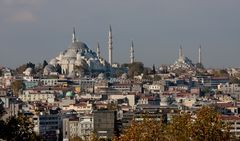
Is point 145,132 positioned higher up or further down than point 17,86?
further down

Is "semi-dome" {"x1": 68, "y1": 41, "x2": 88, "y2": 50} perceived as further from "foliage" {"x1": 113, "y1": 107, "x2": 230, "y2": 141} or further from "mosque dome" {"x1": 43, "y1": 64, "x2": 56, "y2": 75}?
"foliage" {"x1": 113, "y1": 107, "x2": 230, "y2": 141}

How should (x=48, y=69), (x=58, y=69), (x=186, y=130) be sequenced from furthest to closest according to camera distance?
(x=58, y=69) < (x=48, y=69) < (x=186, y=130)

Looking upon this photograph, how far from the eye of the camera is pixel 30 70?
303 ft

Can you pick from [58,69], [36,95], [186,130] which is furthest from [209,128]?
[58,69]

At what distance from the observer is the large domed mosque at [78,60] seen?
9388cm

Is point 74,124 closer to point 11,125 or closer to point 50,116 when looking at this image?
point 50,116

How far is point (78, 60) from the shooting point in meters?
93.9

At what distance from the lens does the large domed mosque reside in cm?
9388

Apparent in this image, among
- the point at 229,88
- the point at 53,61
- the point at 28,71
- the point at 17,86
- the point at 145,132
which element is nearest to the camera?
the point at 145,132

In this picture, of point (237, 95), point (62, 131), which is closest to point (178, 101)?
point (237, 95)

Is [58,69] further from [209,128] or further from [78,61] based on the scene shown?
[209,128]

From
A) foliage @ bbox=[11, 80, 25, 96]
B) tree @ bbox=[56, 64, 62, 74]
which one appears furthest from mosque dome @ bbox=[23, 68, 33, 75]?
foliage @ bbox=[11, 80, 25, 96]

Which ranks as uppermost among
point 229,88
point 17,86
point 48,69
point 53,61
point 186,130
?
point 53,61

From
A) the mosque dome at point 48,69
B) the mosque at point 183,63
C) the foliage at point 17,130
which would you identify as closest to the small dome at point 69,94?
the mosque dome at point 48,69
